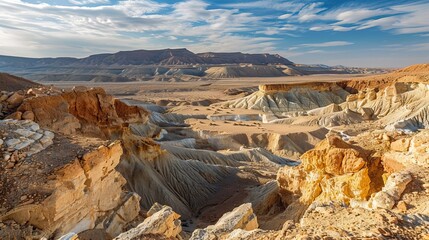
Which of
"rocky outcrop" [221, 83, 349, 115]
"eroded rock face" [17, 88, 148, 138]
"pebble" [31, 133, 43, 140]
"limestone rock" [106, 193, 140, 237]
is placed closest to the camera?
"pebble" [31, 133, 43, 140]

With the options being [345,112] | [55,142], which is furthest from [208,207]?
[345,112]

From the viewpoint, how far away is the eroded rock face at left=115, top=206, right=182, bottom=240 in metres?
7.23

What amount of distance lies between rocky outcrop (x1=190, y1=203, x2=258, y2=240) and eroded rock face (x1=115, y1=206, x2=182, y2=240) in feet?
2.88

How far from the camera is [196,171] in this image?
2534 centimetres

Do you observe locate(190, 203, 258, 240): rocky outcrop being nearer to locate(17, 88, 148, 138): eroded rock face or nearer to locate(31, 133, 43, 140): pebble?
locate(31, 133, 43, 140): pebble

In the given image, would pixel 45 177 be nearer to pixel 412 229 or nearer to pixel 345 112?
pixel 412 229

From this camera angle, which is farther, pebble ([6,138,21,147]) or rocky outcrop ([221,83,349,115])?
rocky outcrop ([221,83,349,115])

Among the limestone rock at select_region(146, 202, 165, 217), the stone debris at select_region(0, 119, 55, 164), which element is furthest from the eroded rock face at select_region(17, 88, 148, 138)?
the limestone rock at select_region(146, 202, 165, 217)

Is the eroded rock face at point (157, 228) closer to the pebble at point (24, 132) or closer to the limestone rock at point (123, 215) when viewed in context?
the limestone rock at point (123, 215)

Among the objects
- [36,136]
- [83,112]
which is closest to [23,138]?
[36,136]

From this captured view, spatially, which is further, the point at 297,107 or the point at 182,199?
the point at 297,107

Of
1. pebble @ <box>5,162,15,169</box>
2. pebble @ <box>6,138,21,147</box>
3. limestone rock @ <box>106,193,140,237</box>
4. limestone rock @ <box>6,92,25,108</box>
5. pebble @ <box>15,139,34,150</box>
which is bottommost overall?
limestone rock @ <box>106,193,140,237</box>

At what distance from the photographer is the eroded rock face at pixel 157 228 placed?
285 inches

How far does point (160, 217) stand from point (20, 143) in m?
4.78
